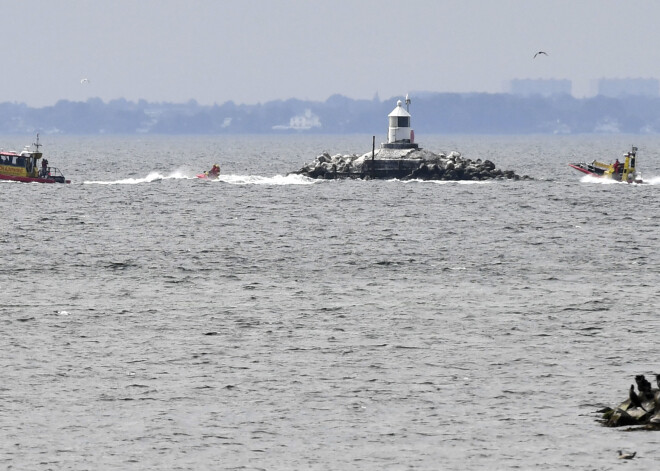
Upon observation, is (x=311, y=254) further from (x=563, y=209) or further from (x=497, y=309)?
(x=563, y=209)

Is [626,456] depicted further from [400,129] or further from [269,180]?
[269,180]

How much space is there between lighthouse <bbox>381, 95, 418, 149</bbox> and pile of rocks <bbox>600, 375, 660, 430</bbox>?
86.8 m

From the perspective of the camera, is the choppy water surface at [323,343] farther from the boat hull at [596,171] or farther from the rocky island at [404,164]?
the boat hull at [596,171]

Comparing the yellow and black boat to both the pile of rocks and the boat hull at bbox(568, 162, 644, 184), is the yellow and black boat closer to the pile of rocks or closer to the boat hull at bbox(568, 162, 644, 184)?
the boat hull at bbox(568, 162, 644, 184)

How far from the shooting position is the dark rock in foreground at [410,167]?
114 m

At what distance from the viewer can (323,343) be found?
32.9 m

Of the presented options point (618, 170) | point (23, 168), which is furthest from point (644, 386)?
point (618, 170)

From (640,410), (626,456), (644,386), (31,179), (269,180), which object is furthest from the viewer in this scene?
(269,180)

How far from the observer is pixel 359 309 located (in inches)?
1547

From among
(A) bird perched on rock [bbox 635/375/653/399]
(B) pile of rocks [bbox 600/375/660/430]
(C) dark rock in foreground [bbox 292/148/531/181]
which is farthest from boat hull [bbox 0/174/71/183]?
(A) bird perched on rock [bbox 635/375/653/399]

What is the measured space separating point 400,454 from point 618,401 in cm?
652

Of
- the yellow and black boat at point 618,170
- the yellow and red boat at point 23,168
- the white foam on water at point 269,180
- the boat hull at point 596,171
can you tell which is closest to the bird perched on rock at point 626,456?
the yellow and red boat at point 23,168

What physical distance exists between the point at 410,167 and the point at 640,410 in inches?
3587

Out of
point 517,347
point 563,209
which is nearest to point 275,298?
point 517,347
